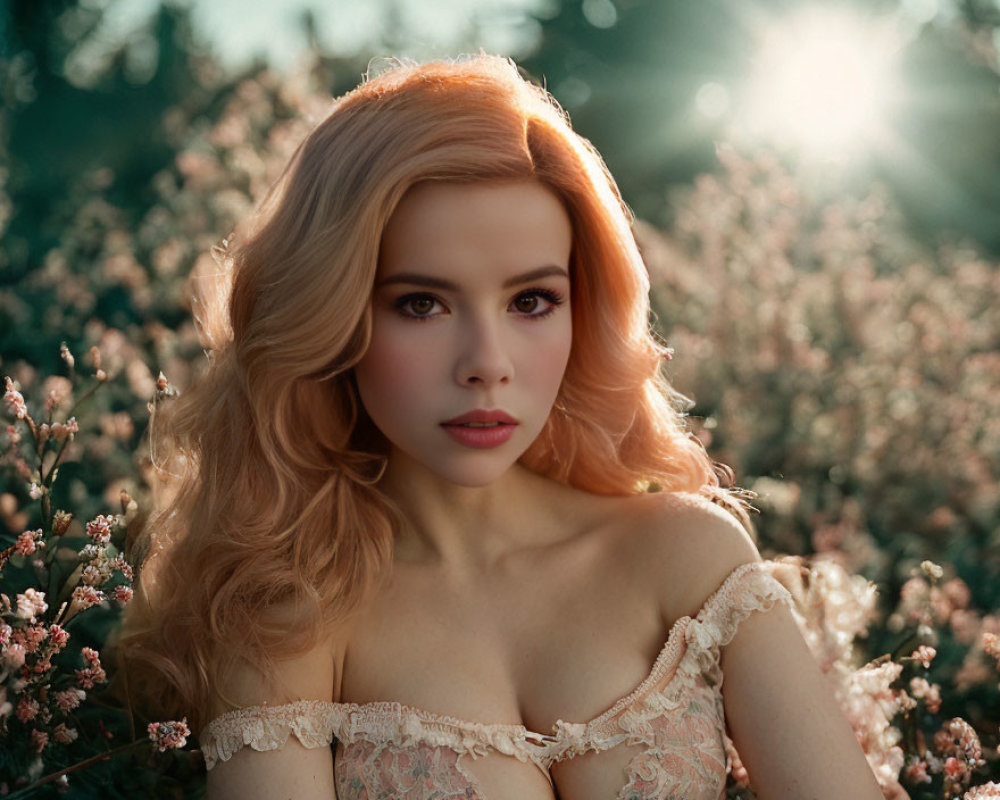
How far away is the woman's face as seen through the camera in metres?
2.36

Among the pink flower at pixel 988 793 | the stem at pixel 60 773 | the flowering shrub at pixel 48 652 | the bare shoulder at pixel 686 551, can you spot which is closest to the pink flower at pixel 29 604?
the flowering shrub at pixel 48 652

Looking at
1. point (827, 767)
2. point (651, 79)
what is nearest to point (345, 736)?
point (827, 767)

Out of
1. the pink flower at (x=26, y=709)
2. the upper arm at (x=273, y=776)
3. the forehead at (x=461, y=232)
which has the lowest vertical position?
the upper arm at (x=273, y=776)

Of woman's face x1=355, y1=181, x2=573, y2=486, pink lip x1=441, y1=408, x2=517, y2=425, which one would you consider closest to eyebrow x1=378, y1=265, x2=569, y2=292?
woman's face x1=355, y1=181, x2=573, y2=486

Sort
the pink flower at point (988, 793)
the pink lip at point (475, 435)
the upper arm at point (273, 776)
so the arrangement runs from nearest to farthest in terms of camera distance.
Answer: the pink flower at point (988, 793), the upper arm at point (273, 776), the pink lip at point (475, 435)

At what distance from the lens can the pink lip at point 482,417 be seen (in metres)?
2.39

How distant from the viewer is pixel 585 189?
2.57 meters

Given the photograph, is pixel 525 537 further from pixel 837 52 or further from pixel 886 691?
pixel 837 52

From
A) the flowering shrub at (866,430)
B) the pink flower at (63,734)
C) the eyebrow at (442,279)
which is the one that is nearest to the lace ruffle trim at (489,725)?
the pink flower at (63,734)

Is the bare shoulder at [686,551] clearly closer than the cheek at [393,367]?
No

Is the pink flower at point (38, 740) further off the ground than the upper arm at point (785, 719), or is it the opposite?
the upper arm at point (785, 719)

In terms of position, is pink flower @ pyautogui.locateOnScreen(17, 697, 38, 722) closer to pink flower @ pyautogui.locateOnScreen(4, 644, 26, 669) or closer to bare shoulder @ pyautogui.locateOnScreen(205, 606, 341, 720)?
pink flower @ pyautogui.locateOnScreen(4, 644, 26, 669)

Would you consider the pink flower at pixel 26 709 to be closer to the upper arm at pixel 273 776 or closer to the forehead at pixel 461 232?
the upper arm at pixel 273 776

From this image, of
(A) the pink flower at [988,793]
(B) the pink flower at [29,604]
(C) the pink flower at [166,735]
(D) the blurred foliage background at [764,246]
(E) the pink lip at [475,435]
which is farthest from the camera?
(D) the blurred foliage background at [764,246]
